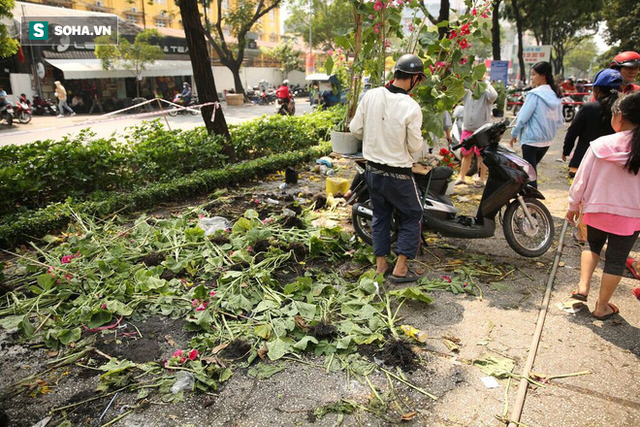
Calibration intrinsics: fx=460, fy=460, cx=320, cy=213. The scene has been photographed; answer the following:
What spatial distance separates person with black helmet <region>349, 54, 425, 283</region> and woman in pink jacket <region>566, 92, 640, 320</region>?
1.23 metres

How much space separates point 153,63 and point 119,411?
28.0m

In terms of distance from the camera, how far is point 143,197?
6.06 meters

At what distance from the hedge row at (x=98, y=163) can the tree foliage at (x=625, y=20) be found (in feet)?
86.9

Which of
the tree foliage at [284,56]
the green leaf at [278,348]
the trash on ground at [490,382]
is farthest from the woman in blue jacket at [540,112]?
the tree foliage at [284,56]

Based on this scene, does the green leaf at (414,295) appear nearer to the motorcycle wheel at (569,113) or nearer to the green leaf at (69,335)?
the green leaf at (69,335)

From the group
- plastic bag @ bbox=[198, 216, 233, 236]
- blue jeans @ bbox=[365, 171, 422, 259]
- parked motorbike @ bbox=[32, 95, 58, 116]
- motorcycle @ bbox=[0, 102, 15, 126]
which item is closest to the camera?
blue jeans @ bbox=[365, 171, 422, 259]

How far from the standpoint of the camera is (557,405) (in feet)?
8.54

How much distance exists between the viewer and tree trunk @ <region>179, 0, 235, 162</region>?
744cm

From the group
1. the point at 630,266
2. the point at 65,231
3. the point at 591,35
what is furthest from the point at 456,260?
the point at 591,35

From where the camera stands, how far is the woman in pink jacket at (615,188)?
3115mm

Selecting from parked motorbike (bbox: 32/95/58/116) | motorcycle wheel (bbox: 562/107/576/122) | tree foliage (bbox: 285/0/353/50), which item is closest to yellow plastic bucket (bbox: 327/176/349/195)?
motorcycle wheel (bbox: 562/107/576/122)

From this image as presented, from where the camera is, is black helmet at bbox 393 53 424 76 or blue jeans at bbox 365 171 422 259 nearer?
black helmet at bbox 393 53 424 76

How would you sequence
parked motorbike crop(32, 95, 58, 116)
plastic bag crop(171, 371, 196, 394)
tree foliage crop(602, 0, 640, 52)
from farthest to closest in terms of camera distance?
1. tree foliage crop(602, 0, 640, 52)
2. parked motorbike crop(32, 95, 58, 116)
3. plastic bag crop(171, 371, 196, 394)

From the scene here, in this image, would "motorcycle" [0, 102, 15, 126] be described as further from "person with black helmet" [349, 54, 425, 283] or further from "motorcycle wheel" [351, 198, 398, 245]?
"person with black helmet" [349, 54, 425, 283]
